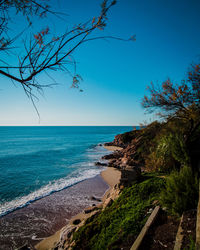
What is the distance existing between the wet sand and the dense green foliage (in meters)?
3.58

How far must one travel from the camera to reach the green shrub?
12.6 feet

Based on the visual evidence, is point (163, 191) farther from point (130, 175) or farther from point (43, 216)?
point (43, 216)

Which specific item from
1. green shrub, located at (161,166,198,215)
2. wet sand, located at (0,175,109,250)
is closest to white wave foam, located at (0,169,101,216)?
wet sand, located at (0,175,109,250)

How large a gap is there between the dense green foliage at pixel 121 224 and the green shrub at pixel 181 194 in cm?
46

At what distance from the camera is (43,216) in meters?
8.67

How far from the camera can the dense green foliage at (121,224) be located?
3.84 m

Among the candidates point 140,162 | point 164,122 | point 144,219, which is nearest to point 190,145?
point 164,122

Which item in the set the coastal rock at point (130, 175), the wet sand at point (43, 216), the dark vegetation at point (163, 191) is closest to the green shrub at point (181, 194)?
the dark vegetation at point (163, 191)

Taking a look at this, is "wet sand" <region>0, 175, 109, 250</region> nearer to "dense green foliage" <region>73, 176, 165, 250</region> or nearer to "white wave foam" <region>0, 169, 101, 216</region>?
"white wave foam" <region>0, 169, 101, 216</region>

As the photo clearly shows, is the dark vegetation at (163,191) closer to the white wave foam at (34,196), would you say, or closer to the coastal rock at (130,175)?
the coastal rock at (130,175)

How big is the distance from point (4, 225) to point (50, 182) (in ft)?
23.7

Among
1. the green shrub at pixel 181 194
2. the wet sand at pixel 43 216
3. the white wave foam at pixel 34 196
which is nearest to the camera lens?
the green shrub at pixel 181 194

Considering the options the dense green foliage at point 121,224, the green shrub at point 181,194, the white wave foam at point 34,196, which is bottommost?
the white wave foam at point 34,196

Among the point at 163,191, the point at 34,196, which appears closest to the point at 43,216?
the point at 34,196
